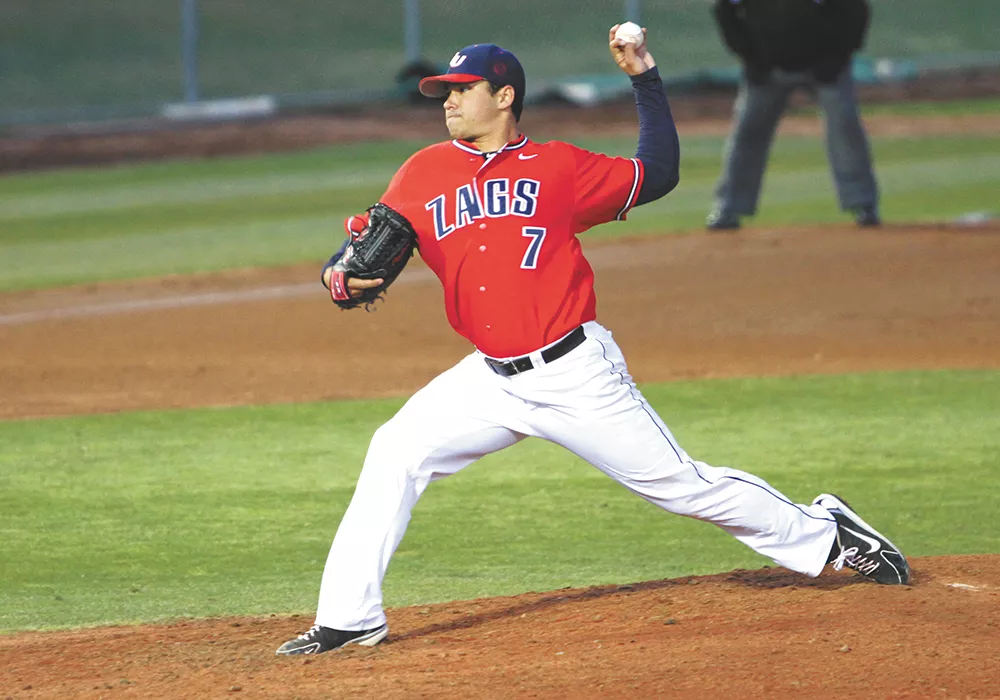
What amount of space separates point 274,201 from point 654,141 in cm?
1286

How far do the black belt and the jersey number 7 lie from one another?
0.23m

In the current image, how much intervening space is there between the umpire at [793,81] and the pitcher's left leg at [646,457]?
8.66 m

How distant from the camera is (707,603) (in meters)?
4.95

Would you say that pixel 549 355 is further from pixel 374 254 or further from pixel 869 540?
pixel 869 540

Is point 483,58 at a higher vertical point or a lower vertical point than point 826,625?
higher

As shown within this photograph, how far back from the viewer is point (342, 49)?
30000mm

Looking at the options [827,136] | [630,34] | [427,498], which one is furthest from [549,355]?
[827,136]

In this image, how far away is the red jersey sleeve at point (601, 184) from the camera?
4.66 metres

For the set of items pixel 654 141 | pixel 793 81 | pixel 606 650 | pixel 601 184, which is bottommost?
pixel 606 650

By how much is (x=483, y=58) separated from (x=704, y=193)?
12485 millimetres

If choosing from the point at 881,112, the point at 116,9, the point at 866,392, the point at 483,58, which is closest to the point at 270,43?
the point at 116,9

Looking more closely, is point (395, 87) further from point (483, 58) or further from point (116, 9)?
point (483, 58)

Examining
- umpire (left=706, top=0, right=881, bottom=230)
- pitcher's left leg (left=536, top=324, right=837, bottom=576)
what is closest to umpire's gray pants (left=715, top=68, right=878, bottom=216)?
umpire (left=706, top=0, right=881, bottom=230)

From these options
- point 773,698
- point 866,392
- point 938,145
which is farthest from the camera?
point 938,145
